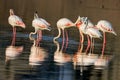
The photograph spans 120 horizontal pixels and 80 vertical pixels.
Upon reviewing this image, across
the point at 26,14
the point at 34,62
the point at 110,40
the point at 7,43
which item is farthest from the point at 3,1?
the point at 34,62

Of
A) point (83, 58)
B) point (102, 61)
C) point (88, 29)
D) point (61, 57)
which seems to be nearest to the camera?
point (102, 61)

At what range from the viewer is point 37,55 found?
19578mm

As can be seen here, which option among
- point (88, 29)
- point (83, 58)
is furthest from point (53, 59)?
point (88, 29)

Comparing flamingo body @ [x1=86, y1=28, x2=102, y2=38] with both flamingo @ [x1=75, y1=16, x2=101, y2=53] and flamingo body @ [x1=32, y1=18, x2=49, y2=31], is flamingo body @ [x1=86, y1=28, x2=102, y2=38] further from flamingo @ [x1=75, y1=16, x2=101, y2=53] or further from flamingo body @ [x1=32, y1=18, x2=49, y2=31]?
flamingo body @ [x1=32, y1=18, x2=49, y2=31]

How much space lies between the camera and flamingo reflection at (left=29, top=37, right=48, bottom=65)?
18189 mm

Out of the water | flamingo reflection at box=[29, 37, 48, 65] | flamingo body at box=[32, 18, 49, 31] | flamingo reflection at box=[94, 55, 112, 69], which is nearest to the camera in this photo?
the water

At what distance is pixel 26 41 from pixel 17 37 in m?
1.47

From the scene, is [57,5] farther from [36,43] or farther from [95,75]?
[95,75]

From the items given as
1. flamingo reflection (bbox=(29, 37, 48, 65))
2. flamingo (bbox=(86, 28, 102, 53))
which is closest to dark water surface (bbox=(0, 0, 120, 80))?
flamingo reflection (bbox=(29, 37, 48, 65))

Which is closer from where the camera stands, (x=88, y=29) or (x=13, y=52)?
(x=13, y=52)

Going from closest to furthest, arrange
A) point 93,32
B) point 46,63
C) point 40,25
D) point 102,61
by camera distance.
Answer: point 46,63, point 102,61, point 93,32, point 40,25

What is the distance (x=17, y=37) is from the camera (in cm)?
2527

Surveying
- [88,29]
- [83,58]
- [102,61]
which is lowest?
[102,61]

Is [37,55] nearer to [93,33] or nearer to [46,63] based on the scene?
[46,63]
